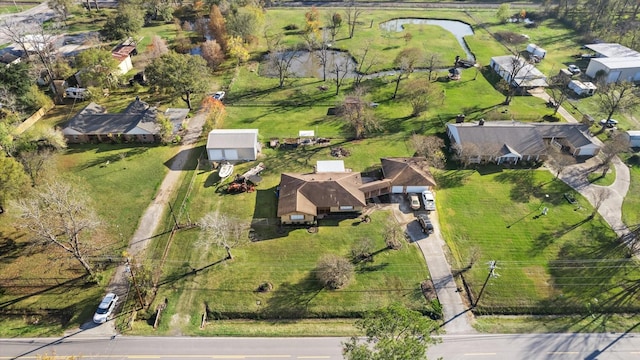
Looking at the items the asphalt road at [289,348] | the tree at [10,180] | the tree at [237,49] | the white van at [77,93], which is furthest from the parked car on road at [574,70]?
the tree at [10,180]

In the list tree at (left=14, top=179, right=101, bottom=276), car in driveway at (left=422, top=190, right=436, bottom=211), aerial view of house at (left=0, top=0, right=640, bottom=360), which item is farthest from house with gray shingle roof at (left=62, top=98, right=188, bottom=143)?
car in driveway at (left=422, top=190, right=436, bottom=211)

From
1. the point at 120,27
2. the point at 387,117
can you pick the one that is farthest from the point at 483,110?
the point at 120,27

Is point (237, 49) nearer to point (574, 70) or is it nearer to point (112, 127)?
point (112, 127)

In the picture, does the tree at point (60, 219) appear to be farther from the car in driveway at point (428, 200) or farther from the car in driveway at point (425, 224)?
the car in driveway at point (428, 200)

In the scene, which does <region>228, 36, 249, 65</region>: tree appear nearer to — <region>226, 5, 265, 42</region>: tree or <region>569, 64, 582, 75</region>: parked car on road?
<region>226, 5, 265, 42</region>: tree

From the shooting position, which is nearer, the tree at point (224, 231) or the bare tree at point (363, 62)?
the tree at point (224, 231)

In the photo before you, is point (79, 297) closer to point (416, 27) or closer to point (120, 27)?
point (120, 27)
